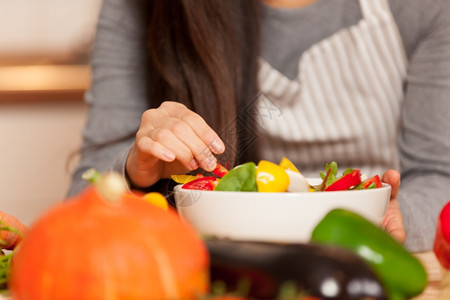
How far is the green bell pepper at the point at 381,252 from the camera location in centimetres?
39

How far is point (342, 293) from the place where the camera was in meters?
0.32

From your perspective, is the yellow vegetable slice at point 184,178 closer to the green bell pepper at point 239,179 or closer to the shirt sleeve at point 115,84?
the green bell pepper at point 239,179

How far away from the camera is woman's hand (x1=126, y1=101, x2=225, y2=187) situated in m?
0.59

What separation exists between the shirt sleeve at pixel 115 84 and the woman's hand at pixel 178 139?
1.70 ft

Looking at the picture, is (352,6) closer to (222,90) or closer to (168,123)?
(222,90)

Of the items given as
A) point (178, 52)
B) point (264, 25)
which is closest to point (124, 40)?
point (178, 52)

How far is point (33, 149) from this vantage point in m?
2.08

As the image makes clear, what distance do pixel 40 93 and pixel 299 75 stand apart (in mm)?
975

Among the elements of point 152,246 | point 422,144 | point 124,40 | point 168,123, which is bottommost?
point 422,144

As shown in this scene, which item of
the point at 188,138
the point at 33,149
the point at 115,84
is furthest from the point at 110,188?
the point at 33,149

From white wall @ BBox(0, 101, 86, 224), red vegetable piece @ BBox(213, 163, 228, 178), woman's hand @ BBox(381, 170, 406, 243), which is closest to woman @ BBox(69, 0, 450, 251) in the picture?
woman's hand @ BBox(381, 170, 406, 243)

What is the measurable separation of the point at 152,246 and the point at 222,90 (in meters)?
0.86

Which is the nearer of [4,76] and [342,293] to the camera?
[342,293]

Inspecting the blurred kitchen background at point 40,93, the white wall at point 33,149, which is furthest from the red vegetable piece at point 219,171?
the white wall at point 33,149
